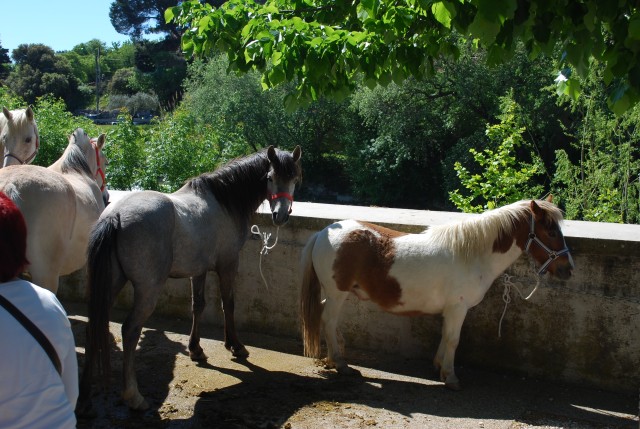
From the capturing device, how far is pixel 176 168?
12.4 meters

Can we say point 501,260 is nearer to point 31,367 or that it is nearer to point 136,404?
point 136,404

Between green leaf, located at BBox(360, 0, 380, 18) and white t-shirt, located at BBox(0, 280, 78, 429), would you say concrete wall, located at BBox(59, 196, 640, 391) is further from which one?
white t-shirt, located at BBox(0, 280, 78, 429)

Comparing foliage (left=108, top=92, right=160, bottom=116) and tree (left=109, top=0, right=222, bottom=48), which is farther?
tree (left=109, top=0, right=222, bottom=48)

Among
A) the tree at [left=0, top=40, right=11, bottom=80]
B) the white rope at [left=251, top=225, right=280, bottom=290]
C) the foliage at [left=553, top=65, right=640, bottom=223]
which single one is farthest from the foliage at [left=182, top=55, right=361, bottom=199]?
the tree at [left=0, top=40, right=11, bottom=80]

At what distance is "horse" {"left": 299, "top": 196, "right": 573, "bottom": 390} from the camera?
4656 mm

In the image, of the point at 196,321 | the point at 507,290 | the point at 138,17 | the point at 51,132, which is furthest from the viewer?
the point at 138,17

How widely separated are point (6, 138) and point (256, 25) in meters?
3.07

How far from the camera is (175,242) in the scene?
15.2 feet

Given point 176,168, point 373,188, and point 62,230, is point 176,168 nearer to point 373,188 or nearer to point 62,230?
point 62,230

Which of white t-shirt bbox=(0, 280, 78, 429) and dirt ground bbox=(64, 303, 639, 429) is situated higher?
white t-shirt bbox=(0, 280, 78, 429)

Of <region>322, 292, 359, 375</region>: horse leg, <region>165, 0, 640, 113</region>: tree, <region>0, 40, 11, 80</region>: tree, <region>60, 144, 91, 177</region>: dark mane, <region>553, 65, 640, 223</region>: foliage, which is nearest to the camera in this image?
<region>165, 0, 640, 113</region>: tree

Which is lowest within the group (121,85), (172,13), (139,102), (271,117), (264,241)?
(264,241)

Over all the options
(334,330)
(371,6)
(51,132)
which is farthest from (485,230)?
(51,132)

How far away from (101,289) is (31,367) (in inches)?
88.8
